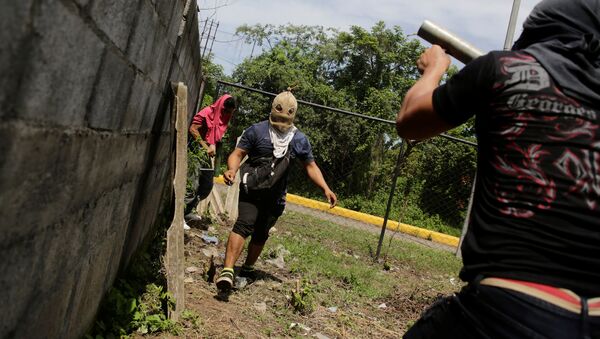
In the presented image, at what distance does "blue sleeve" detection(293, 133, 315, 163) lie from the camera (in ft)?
17.0

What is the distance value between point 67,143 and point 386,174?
1162cm

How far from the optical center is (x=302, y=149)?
205 inches

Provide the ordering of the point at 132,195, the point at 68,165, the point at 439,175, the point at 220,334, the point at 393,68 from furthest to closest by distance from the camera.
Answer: the point at 393,68
the point at 439,175
the point at 220,334
the point at 132,195
the point at 68,165

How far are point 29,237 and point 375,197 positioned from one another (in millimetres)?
12202

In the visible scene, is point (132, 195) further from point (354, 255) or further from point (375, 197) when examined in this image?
point (375, 197)

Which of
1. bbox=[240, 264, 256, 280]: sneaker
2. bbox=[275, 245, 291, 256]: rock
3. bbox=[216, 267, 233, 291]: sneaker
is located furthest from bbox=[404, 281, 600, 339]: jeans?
bbox=[275, 245, 291, 256]: rock

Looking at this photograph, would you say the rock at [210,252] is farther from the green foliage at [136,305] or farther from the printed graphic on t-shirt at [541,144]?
the printed graphic on t-shirt at [541,144]

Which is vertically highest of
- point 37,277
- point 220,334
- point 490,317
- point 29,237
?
point 490,317

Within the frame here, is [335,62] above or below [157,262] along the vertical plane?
above

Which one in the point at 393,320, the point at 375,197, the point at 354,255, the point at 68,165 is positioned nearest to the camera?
the point at 68,165

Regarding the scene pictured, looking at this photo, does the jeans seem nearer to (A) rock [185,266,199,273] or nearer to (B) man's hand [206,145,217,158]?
(A) rock [185,266,199,273]

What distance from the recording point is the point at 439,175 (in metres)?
12.2

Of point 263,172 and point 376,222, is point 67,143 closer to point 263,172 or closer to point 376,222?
point 263,172

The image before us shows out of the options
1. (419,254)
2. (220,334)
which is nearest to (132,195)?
(220,334)
